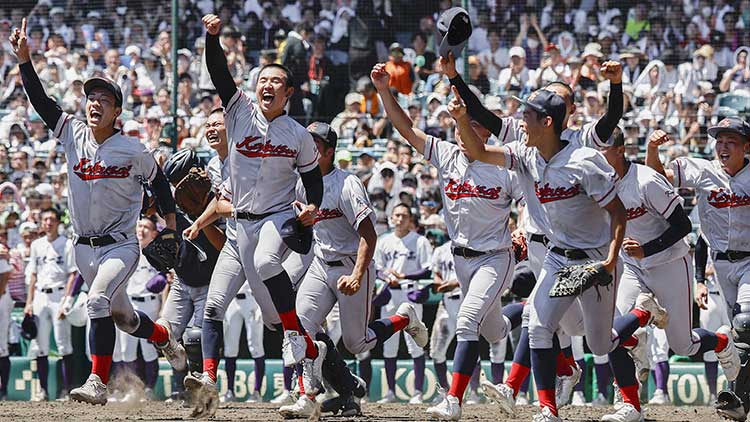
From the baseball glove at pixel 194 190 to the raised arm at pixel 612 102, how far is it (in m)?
3.42

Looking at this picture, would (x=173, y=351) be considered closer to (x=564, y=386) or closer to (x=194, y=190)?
(x=194, y=190)

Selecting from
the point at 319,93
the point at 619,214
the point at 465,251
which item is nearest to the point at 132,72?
the point at 319,93

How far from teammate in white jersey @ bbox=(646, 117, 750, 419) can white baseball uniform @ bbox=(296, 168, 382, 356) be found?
2.27m

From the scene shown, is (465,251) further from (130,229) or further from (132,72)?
(132,72)

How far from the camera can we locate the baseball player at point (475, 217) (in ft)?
28.1

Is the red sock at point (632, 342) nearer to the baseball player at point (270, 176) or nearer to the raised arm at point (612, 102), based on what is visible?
the raised arm at point (612, 102)

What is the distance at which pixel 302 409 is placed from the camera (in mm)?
8172

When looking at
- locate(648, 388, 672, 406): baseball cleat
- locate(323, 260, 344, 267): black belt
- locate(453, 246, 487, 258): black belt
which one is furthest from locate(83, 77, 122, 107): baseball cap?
locate(648, 388, 672, 406): baseball cleat

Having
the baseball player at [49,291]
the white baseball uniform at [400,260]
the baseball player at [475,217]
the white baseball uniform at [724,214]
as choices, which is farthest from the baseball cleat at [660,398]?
the baseball player at [49,291]

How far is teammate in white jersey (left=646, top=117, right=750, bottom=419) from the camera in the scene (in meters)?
8.89

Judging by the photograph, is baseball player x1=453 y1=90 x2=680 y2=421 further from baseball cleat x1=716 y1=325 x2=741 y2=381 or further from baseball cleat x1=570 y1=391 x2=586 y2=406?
baseball cleat x1=570 y1=391 x2=586 y2=406

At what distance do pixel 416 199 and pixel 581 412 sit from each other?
15.8 ft

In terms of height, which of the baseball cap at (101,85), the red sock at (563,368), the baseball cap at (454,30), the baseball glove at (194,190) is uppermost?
the baseball cap at (454,30)

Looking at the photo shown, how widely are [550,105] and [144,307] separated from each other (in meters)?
7.01
